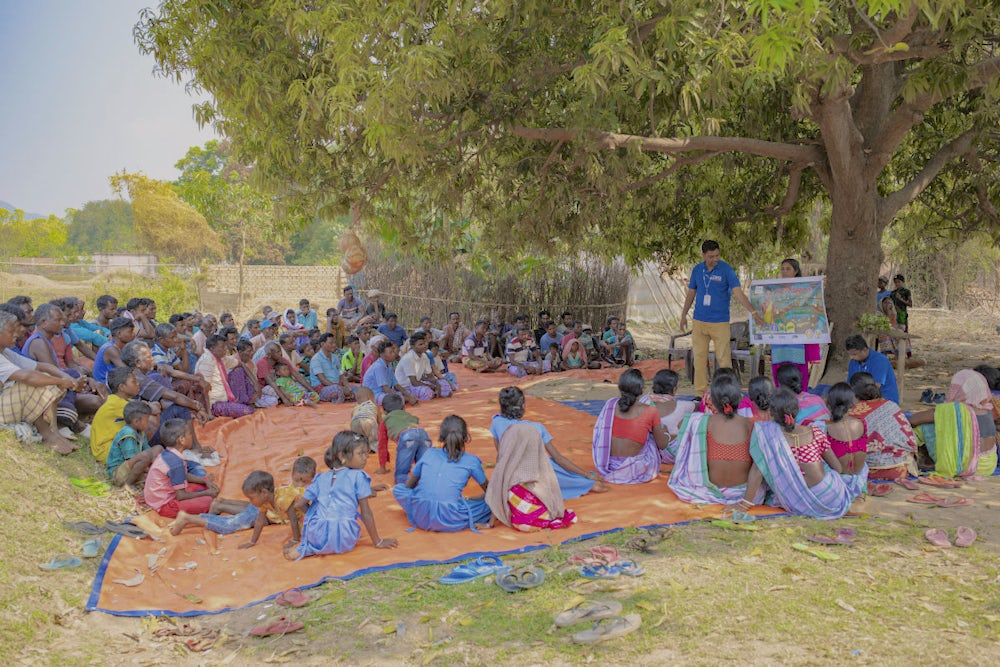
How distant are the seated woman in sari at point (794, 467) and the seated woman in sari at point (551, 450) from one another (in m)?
1.21

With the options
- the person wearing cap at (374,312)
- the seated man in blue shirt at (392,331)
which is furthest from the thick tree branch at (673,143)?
the person wearing cap at (374,312)

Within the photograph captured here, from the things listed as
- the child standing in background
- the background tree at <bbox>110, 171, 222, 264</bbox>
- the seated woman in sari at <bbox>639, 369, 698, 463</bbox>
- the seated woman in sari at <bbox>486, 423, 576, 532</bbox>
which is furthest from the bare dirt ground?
the background tree at <bbox>110, 171, 222, 264</bbox>

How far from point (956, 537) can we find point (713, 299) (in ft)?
14.6

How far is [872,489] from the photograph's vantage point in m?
5.94

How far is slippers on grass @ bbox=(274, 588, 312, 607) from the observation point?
14.5 ft

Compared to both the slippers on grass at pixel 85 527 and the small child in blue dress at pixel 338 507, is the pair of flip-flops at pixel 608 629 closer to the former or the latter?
the small child in blue dress at pixel 338 507

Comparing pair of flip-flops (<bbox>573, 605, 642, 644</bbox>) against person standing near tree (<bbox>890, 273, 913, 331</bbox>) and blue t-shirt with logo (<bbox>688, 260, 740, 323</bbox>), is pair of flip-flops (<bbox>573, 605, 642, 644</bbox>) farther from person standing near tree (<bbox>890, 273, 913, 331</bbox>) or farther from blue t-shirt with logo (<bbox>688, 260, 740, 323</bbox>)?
person standing near tree (<bbox>890, 273, 913, 331</bbox>)

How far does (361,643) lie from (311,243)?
42026 mm

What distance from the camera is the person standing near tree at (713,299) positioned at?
8898 mm

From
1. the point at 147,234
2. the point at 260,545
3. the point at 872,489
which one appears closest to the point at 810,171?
the point at 872,489

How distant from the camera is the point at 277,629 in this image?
161 inches

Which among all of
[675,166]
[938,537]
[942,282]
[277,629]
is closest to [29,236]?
[675,166]

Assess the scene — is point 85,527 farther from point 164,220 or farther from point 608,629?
point 164,220

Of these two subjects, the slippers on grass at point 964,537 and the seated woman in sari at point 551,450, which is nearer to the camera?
the slippers on grass at point 964,537
